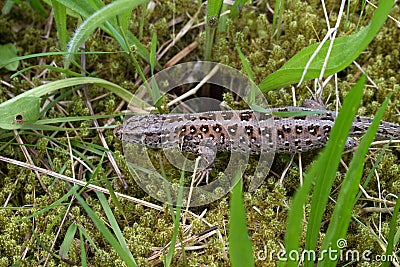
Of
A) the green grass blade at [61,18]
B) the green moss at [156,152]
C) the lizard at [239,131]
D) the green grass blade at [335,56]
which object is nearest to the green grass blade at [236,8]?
the green moss at [156,152]

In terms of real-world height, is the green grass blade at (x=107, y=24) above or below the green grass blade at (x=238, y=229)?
above

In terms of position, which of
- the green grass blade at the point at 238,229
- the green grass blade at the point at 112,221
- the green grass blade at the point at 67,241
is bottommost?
the green grass blade at the point at 67,241

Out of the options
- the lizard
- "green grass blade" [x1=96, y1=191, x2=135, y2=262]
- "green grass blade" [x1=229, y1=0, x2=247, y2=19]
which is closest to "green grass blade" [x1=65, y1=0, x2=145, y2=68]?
the lizard

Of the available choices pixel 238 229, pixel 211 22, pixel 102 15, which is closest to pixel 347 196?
pixel 238 229

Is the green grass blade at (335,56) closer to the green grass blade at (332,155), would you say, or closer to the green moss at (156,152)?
the green moss at (156,152)

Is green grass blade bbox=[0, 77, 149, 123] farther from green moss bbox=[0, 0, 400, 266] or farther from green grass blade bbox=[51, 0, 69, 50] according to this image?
green grass blade bbox=[51, 0, 69, 50]

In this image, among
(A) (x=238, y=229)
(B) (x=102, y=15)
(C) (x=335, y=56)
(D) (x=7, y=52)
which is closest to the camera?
(A) (x=238, y=229)

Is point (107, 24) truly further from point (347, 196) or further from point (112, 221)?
point (347, 196)
